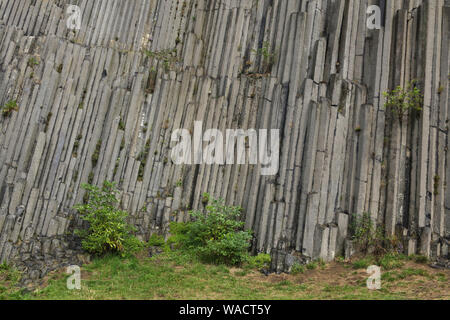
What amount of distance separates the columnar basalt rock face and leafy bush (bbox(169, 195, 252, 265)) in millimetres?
566

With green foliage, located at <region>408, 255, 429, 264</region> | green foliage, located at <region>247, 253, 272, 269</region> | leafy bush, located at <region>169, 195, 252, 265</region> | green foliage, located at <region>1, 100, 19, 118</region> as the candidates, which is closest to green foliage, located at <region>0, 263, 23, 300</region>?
leafy bush, located at <region>169, 195, 252, 265</region>

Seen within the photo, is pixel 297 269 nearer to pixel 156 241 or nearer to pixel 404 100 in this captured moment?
pixel 156 241

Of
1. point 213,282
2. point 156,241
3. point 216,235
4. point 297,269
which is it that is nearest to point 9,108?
point 156,241

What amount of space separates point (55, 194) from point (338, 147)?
9.76 metres

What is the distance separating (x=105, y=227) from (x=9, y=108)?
19.4ft

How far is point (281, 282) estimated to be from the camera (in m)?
10.4

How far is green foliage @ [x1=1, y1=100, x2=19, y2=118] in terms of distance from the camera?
14.0 metres

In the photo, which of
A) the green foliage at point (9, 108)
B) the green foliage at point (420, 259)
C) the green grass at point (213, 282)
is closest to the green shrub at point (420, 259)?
the green foliage at point (420, 259)

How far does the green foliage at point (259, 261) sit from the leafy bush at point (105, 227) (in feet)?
12.4

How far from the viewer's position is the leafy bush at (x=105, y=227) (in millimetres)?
12234

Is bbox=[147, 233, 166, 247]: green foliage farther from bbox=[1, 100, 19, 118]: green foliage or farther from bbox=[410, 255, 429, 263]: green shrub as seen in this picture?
bbox=[410, 255, 429, 263]: green shrub

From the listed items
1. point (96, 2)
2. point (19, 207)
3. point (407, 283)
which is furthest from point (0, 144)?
point (407, 283)

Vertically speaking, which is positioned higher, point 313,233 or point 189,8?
point 189,8
